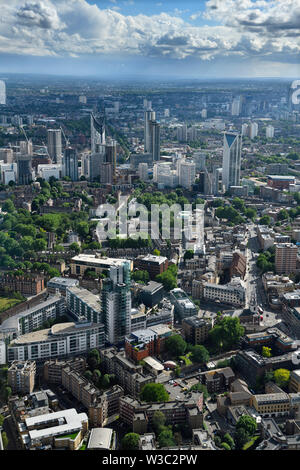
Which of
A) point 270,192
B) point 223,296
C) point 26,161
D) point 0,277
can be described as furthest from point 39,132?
point 223,296

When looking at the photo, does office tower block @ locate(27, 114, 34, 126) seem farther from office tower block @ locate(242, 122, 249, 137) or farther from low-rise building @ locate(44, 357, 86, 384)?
low-rise building @ locate(44, 357, 86, 384)

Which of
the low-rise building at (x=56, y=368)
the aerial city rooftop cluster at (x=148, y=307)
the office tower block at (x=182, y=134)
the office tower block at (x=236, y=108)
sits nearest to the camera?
the aerial city rooftop cluster at (x=148, y=307)

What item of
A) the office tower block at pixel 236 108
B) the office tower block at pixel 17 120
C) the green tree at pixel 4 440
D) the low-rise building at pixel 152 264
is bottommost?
the green tree at pixel 4 440

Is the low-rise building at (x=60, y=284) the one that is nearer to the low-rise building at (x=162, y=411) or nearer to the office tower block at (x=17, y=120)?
the low-rise building at (x=162, y=411)

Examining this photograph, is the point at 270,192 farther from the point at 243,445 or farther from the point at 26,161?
the point at 243,445

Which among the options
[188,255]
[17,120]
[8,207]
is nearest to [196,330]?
[188,255]

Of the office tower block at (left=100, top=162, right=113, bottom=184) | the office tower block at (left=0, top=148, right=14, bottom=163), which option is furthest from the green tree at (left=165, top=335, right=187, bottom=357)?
the office tower block at (left=0, top=148, right=14, bottom=163)

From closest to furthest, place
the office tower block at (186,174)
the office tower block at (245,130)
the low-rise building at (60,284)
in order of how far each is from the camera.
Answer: the low-rise building at (60,284) < the office tower block at (186,174) < the office tower block at (245,130)

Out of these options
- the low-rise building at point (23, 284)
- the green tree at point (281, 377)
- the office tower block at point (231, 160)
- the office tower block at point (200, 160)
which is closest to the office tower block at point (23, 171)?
the office tower block at point (200, 160)
